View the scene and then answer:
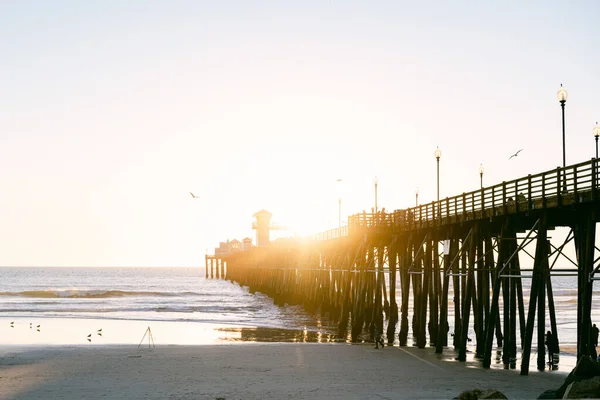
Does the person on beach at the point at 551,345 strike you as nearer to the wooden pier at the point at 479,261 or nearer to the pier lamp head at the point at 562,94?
the wooden pier at the point at 479,261

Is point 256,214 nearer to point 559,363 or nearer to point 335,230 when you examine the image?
point 335,230

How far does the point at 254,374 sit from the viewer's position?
77.5 ft

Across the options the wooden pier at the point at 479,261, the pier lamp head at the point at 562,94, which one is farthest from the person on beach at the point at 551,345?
the pier lamp head at the point at 562,94

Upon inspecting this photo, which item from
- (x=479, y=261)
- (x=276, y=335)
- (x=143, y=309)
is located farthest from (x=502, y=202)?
(x=143, y=309)

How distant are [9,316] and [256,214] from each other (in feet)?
277

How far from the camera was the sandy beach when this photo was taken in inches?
787

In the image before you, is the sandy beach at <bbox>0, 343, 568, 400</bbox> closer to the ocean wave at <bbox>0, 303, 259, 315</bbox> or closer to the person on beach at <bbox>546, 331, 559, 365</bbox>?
the person on beach at <bbox>546, 331, 559, 365</bbox>

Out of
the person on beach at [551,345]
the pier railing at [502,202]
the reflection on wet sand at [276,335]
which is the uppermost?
the pier railing at [502,202]

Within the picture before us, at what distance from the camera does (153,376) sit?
23.4 metres

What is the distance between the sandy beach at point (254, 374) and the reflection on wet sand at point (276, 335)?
17.3 feet

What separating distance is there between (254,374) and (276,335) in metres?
16.6

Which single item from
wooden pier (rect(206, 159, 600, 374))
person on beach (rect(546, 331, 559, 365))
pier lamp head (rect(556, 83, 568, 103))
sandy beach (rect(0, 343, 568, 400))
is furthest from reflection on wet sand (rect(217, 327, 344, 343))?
pier lamp head (rect(556, 83, 568, 103))

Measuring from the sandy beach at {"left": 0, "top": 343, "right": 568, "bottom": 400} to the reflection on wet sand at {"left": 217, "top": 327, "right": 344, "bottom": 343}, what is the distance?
17.3 ft

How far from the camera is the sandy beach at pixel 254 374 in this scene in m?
20.0
